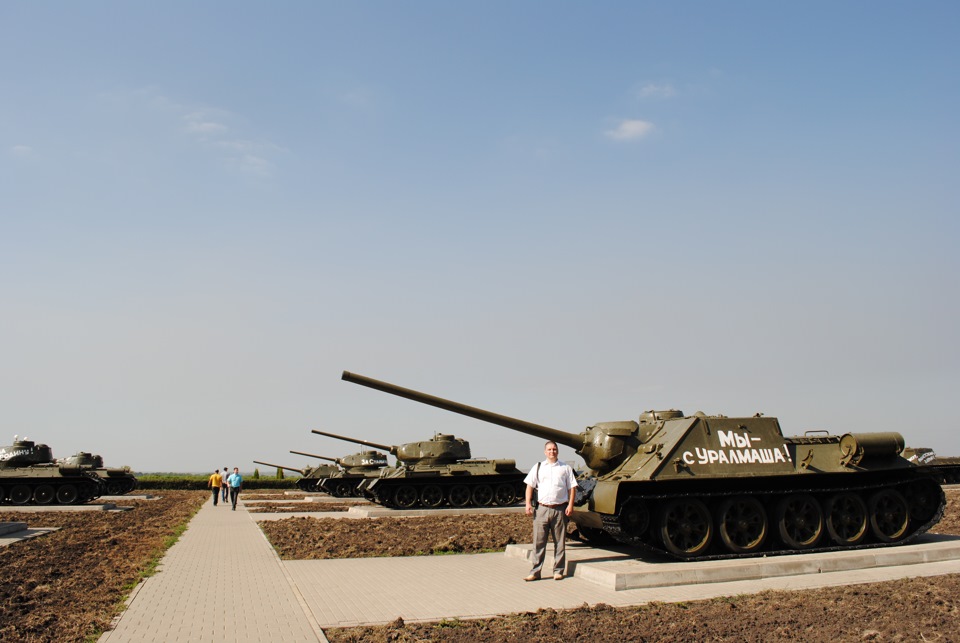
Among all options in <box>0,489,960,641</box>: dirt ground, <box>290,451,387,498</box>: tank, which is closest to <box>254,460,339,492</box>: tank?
<box>290,451,387,498</box>: tank

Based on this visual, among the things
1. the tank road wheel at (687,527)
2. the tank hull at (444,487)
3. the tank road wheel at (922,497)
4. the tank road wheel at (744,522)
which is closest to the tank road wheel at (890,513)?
the tank road wheel at (922,497)

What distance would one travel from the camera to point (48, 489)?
31.5 m

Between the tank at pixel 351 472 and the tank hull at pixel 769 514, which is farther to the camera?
the tank at pixel 351 472

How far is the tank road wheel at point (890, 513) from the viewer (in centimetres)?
1244

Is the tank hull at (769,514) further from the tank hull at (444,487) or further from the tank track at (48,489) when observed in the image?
the tank track at (48,489)

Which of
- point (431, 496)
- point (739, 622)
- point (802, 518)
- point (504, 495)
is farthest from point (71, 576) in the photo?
point (504, 495)

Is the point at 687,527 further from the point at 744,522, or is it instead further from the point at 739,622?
the point at 739,622

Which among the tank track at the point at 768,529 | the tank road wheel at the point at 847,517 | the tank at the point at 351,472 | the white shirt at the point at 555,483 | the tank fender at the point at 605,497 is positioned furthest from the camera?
the tank at the point at 351,472

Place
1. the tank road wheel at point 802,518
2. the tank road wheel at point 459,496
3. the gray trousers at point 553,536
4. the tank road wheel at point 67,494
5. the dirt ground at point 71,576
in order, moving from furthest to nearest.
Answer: the tank road wheel at point 67,494 < the tank road wheel at point 459,496 < the tank road wheel at point 802,518 < the gray trousers at point 553,536 < the dirt ground at point 71,576

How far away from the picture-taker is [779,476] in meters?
11.6

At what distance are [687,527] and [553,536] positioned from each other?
91.4 inches

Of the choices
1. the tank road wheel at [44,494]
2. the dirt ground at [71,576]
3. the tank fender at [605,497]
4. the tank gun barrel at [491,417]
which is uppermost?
the tank gun barrel at [491,417]

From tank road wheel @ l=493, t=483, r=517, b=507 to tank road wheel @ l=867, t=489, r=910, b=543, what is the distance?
16.4 m

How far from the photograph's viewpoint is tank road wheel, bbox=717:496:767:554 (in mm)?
11461
